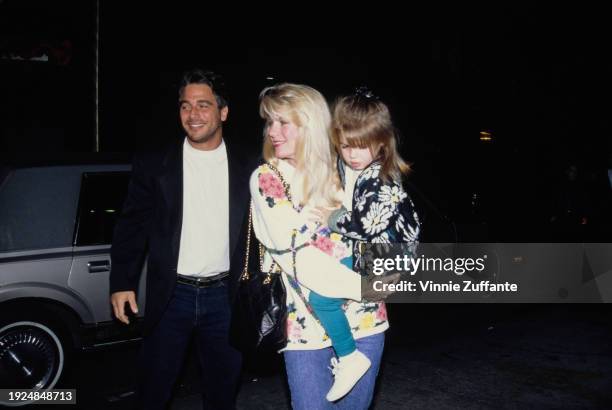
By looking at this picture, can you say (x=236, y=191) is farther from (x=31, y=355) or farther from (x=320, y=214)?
(x=31, y=355)

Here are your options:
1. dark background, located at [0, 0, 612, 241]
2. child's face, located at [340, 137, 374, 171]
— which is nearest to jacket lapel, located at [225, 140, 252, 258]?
child's face, located at [340, 137, 374, 171]

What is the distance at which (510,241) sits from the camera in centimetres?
768

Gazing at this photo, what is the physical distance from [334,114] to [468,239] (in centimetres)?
551

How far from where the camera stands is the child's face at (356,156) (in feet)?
6.96

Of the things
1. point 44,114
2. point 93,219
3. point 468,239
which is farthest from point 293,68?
point 93,219

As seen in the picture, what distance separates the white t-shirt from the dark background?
2434 millimetres

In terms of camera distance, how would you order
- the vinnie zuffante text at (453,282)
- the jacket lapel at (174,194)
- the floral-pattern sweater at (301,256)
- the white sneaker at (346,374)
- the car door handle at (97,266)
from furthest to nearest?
the vinnie zuffante text at (453,282)
the car door handle at (97,266)
the jacket lapel at (174,194)
the white sneaker at (346,374)
the floral-pattern sweater at (301,256)

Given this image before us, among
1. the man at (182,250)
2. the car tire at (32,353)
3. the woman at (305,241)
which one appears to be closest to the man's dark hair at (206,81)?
the man at (182,250)

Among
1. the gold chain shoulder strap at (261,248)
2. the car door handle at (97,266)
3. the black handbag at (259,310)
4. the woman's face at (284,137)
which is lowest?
the car door handle at (97,266)

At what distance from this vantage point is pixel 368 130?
6.92 ft

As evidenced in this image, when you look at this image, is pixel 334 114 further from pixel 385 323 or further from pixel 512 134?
pixel 512 134

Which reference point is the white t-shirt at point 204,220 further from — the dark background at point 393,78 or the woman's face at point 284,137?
the dark background at point 393,78

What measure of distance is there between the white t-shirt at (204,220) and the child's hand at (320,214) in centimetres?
92

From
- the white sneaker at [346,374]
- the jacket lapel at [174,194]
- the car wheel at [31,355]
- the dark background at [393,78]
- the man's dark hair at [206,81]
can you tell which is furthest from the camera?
the dark background at [393,78]
